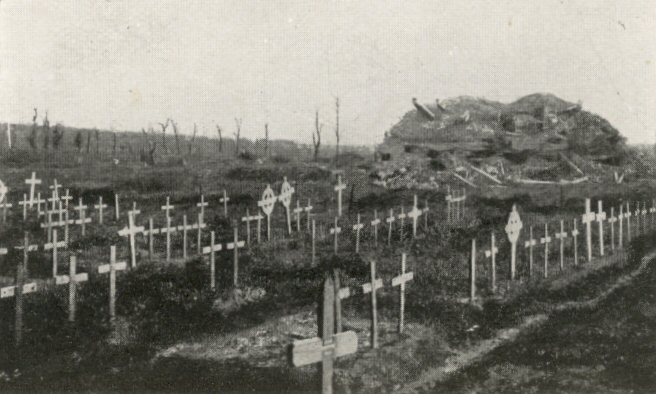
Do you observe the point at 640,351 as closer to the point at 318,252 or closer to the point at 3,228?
the point at 318,252

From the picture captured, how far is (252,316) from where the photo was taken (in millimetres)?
10102

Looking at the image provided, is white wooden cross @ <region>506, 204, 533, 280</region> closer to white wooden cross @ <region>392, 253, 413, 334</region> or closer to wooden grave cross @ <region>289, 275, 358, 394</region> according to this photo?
white wooden cross @ <region>392, 253, 413, 334</region>

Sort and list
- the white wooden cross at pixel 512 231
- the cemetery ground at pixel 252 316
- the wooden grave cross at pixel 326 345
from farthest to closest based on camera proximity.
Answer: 1. the white wooden cross at pixel 512 231
2. the cemetery ground at pixel 252 316
3. the wooden grave cross at pixel 326 345

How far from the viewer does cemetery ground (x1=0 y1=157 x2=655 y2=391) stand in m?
7.54

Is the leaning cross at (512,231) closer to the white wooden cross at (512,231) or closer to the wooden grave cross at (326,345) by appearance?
the white wooden cross at (512,231)

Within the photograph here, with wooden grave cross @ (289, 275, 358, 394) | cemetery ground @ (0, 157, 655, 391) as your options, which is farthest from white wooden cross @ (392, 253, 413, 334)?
wooden grave cross @ (289, 275, 358, 394)

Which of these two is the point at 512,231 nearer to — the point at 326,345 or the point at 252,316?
the point at 252,316

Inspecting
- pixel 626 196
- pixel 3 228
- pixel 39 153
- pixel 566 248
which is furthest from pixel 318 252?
pixel 39 153

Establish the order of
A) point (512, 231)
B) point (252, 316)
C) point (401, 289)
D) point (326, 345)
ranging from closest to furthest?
1. point (326, 345)
2. point (401, 289)
3. point (252, 316)
4. point (512, 231)

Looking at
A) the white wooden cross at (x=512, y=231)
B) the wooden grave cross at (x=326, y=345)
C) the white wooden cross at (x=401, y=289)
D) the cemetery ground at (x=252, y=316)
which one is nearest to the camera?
the wooden grave cross at (x=326, y=345)

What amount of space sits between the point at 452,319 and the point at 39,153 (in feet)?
156

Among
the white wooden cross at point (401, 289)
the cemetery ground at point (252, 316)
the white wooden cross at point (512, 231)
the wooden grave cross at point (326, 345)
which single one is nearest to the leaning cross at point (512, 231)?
the white wooden cross at point (512, 231)

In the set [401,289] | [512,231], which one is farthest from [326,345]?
[512,231]

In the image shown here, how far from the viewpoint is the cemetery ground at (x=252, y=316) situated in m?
7.54
